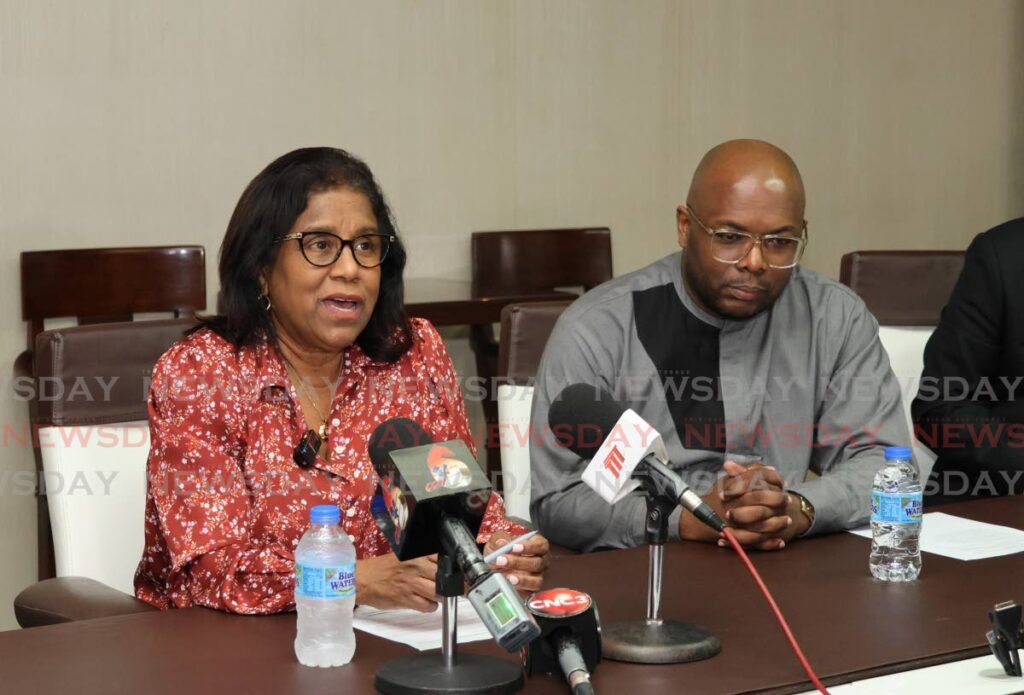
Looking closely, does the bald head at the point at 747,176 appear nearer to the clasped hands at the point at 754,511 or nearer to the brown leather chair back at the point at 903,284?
the clasped hands at the point at 754,511

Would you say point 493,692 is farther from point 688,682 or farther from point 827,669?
point 827,669

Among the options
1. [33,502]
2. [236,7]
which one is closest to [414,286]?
[236,7]

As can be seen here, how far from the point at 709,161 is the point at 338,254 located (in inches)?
30.5

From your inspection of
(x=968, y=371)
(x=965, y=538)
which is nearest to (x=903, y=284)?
(x=968, y=371)

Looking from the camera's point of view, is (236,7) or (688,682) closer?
(688,682)

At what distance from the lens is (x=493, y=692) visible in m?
1.40

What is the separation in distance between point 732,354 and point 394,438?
1272mm

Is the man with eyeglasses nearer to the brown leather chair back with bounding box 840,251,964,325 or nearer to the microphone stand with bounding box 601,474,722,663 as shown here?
the microphone stand with bounding box 601,474,722,663

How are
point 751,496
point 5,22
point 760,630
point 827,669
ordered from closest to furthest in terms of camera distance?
point 827,669 < point 760,630 < point 751,496 < point 5,22

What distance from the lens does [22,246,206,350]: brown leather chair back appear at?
397 cm

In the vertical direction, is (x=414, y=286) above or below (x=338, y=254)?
below

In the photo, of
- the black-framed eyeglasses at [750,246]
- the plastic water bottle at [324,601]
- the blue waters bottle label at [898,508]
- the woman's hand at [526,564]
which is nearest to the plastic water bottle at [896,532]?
the blue waters bottle label at [898,508]

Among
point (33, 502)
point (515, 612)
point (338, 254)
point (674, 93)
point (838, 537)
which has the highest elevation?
point (674, 93)
